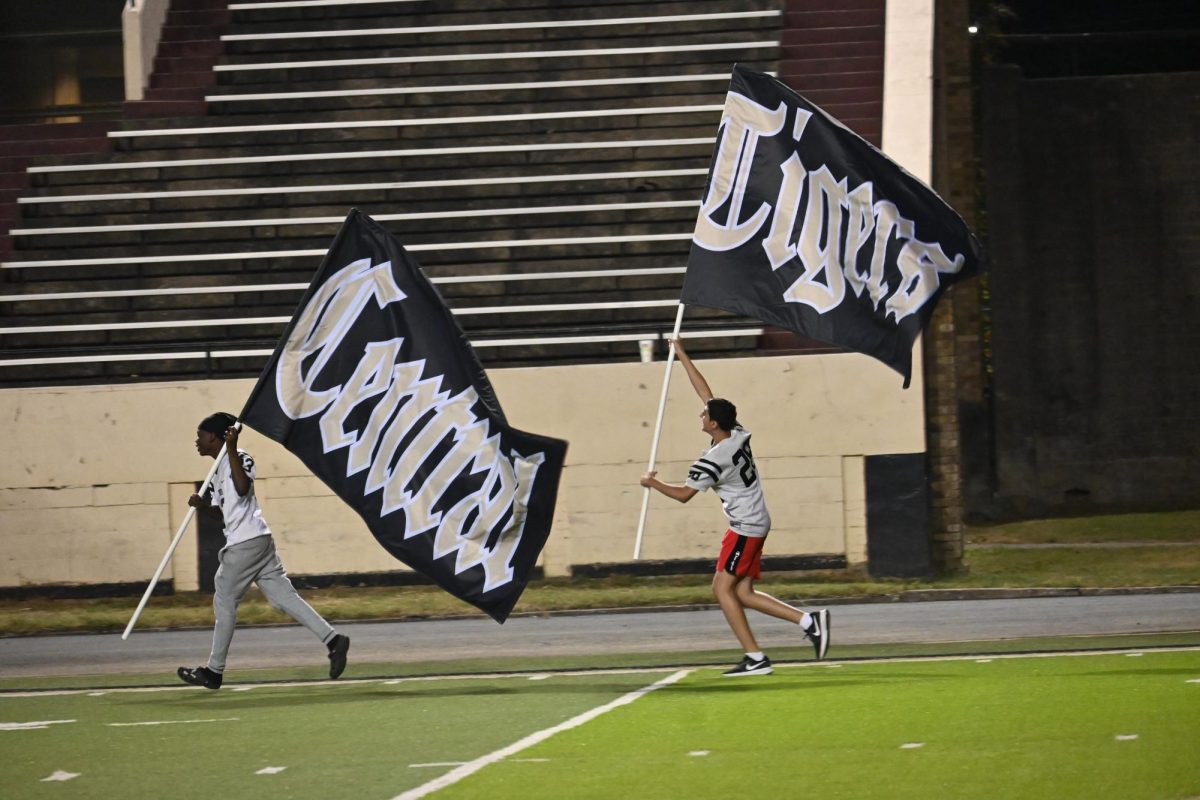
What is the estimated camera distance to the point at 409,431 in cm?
1175

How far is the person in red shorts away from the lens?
11.6m

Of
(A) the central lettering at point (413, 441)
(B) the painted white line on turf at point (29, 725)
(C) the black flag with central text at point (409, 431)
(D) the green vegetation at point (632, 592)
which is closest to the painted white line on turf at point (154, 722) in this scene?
(B) the painted white line on turf at point (29, 725)

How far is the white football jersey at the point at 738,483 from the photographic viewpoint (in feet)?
37.9

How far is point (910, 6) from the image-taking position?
24219 mm

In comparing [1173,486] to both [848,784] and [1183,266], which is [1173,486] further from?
[848,784]

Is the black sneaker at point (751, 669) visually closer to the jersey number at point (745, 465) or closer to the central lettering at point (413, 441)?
the jersey number at point (745, 465)

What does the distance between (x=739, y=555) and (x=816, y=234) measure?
2.22 metres

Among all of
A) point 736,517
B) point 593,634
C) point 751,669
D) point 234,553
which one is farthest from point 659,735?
point 593,634

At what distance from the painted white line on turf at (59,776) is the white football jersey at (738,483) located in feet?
14.0

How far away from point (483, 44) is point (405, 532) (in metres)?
15.6

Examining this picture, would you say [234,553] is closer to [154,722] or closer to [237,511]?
[237,511]

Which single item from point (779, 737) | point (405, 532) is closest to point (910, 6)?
point (405, 532)

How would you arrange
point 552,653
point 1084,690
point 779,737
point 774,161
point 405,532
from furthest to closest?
point 552,653 → point 774,161 → point 405,532 → point 1084,690 → point 779,737

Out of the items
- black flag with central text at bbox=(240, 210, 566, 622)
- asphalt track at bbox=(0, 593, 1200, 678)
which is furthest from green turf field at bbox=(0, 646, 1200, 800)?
asphalt track at bbox=(0, 593, 1200, 678)
